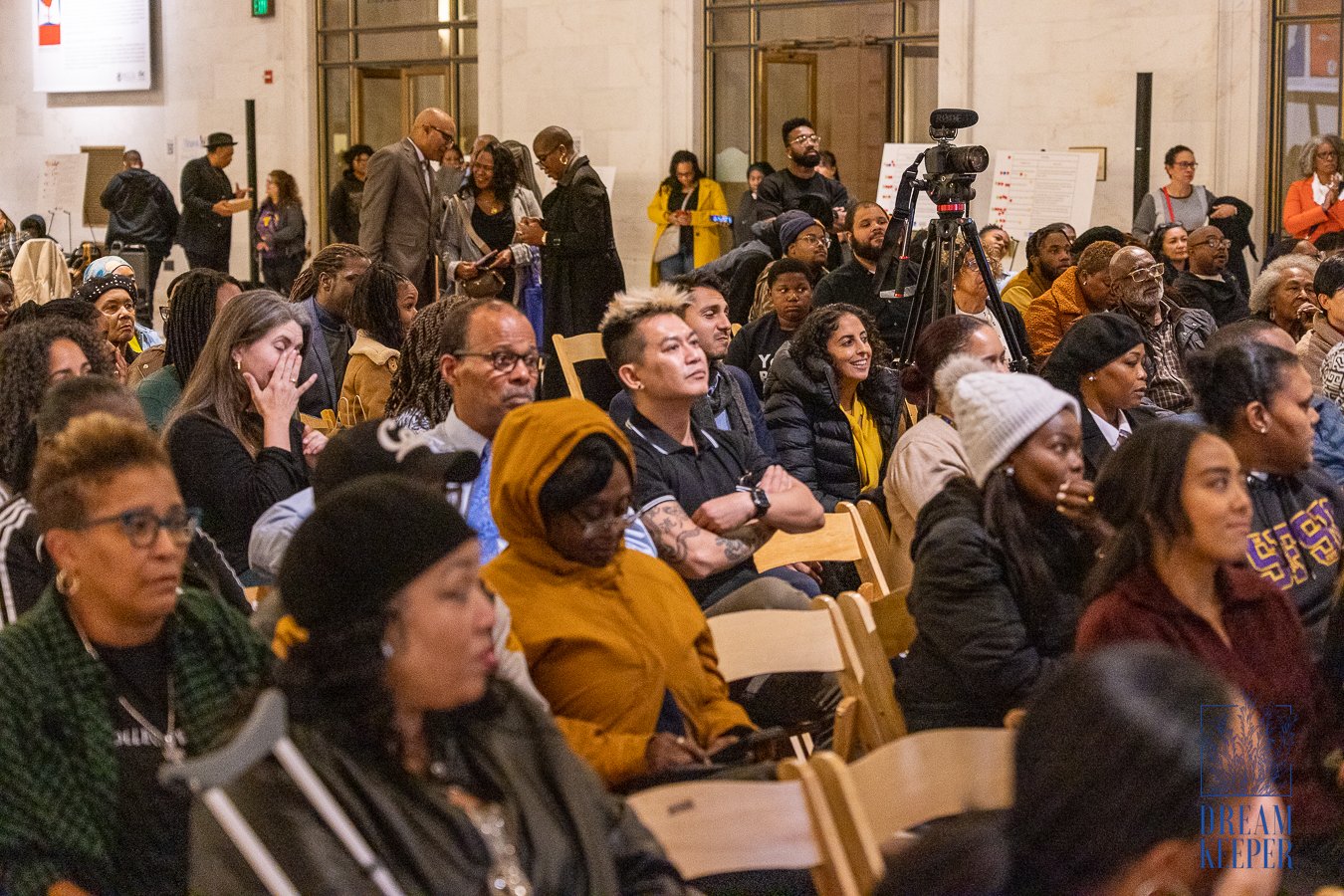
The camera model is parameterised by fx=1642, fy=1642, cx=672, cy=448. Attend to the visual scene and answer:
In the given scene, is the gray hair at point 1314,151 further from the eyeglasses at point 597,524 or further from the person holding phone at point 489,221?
the eyeglasses at point 597,524

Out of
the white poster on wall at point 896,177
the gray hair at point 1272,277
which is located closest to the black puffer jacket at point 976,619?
the gray hair at point 1272,277

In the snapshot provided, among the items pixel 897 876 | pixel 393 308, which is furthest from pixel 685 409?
pixel 897 876

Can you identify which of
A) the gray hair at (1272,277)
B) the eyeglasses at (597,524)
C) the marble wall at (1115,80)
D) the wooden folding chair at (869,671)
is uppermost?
the marble wall at (1115,80)

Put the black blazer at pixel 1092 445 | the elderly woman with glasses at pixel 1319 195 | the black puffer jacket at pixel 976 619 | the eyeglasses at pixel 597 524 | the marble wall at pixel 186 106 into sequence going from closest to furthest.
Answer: the eyeglasses at pixel 597 524, the black puffer jacket at pixel 976 619, the black blazer at pixel 1092 445, the elderly woman with glasses at pixel 1319 195, the marble wall at pixel 186 106

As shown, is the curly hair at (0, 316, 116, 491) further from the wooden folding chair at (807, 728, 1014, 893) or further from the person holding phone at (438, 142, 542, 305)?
the person holding phone at (438, 142, 542, 305)

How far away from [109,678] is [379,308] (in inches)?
145

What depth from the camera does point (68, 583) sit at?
7.81 feet

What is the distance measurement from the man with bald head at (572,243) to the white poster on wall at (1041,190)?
117 inches

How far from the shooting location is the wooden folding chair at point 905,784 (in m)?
2.25

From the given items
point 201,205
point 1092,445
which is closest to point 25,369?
point 1092,445

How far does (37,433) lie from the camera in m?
3.15

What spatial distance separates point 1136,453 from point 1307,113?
9.40 metres

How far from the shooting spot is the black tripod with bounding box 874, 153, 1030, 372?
614 cm

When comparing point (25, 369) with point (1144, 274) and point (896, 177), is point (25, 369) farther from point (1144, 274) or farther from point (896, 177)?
point (896, 177)
